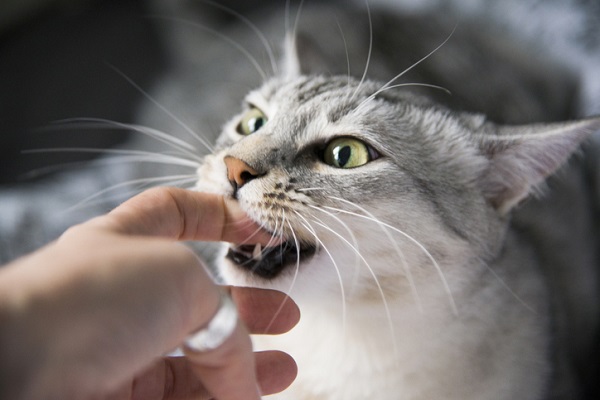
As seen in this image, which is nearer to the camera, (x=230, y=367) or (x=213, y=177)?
(x=230, y=367)

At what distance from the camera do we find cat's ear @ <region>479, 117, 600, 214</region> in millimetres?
1092

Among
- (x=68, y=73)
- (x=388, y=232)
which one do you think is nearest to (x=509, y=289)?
Answer: (x=388, y=232)

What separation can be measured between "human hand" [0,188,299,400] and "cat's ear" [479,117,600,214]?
663 millimetres

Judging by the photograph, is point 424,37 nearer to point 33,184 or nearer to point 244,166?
point 244,166

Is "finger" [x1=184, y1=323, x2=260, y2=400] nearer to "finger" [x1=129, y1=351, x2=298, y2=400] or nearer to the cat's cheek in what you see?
"finger" [x1=129, y1=351, x2=298, y2=400]

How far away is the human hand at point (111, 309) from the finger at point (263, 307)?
7.4 inches

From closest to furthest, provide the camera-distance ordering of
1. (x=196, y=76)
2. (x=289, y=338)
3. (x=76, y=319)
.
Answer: (x=76, y=319) → (x=289, y=338) → (x=196, y=76)

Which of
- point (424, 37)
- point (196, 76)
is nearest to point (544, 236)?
point (424, 37)

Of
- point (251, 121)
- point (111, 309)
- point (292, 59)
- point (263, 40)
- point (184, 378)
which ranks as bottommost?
point (111, 309)

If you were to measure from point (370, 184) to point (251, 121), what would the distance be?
42 cm

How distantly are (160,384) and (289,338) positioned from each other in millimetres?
322

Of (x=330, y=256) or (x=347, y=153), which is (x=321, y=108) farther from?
(x=330, y=256)

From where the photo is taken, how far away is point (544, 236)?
1.71 metres

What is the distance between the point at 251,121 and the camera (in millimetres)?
1328
